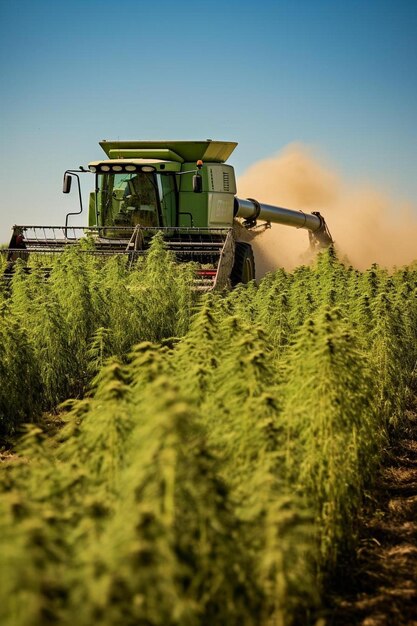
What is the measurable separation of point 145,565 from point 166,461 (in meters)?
0.46

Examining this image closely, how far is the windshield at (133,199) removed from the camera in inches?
665

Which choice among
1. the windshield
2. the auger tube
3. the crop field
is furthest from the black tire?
the crop field

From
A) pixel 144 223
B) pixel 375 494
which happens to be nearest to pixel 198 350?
pixel 375 494

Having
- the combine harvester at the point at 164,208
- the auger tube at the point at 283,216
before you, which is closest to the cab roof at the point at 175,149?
the combine harvester at the point at 164,208

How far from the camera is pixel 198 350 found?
5711mm

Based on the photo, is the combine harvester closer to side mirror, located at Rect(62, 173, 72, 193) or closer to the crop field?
side mirror, located at Rect(62, 173, 72, 193)

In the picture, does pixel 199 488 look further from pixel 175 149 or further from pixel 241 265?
pixel 175 149

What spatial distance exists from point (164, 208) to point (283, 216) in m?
8.72

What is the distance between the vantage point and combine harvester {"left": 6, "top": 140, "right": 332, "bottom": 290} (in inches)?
617

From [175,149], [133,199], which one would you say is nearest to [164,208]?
[133,199]

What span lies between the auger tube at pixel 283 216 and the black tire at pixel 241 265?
12.2ft

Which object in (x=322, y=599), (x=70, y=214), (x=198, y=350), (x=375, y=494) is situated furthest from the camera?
(x=70, y=214)

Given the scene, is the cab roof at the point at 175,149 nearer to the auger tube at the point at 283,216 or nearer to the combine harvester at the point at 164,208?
the combine harvester at the point at 164,208

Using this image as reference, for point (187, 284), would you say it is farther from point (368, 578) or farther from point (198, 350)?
point (368, 578)
